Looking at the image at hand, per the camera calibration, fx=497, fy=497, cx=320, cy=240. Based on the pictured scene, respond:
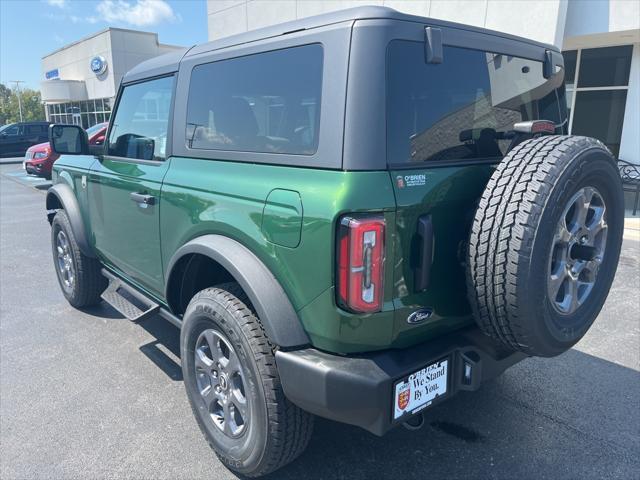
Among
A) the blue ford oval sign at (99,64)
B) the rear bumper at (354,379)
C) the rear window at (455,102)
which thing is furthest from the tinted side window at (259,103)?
the blue ford oval sign at (99,64)

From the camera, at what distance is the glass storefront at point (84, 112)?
105ft

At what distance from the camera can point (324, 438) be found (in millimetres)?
2717

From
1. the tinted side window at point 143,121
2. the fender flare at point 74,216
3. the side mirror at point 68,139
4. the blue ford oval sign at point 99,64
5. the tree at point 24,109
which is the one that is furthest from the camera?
the tree at point 24,109

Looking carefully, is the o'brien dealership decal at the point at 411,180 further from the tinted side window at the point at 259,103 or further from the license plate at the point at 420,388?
the license plate at the point at 420,388

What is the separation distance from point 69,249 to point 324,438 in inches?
113

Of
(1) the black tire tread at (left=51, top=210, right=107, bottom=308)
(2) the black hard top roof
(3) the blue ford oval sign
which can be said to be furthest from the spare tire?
(3) the blue ford oval sign

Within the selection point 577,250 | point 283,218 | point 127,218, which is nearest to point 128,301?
point 127,218

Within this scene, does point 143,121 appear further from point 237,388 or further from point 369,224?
point 369,224

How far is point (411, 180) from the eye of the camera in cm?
193

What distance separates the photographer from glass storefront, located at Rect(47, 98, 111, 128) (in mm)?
32094

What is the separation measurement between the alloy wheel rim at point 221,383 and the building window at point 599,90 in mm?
10240

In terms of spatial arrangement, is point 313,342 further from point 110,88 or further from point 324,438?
point 110,88

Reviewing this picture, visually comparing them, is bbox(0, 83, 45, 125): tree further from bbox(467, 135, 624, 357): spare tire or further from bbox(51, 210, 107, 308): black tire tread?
bbox(467, 135, 624, 357): spare tire

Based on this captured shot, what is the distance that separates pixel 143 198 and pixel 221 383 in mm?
1202
